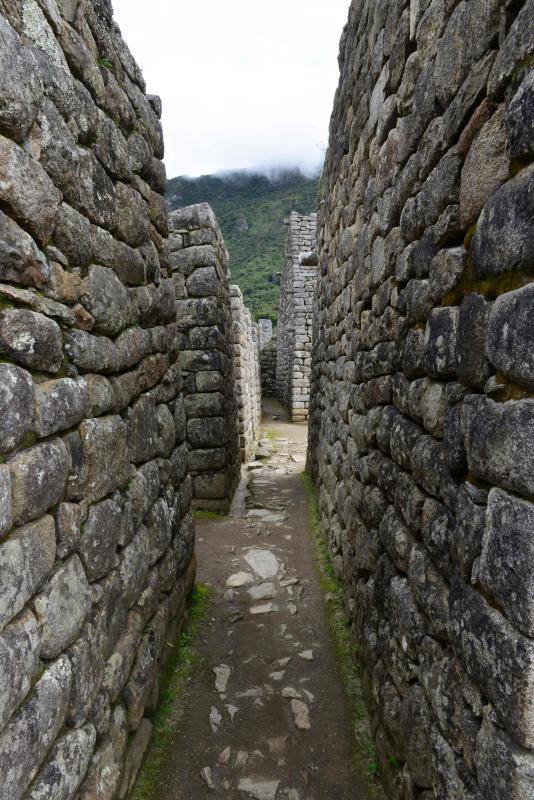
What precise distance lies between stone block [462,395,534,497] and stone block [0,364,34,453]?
1.33 meters

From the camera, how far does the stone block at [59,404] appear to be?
1471 mm

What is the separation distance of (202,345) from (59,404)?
14.2ft

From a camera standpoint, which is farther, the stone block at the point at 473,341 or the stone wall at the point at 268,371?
the stone wall at the point at 268,371

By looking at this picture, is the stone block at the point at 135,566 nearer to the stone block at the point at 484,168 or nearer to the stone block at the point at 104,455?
the stone block at the point at 104,455

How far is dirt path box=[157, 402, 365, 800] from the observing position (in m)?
2.27

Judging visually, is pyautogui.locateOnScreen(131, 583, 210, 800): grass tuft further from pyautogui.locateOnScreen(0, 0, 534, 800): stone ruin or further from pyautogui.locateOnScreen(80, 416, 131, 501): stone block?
pyautogui.locateOnScreen(80, 416, 131, 501): stone block

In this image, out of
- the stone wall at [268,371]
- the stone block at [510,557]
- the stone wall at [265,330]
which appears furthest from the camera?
the stone wall at [265,330]

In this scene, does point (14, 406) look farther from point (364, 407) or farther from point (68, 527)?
point (364, 407)

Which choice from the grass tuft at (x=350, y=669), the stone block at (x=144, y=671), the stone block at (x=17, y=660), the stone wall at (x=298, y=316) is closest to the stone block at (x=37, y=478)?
the stone block at (x=17, y=660)

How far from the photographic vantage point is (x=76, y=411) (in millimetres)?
1720

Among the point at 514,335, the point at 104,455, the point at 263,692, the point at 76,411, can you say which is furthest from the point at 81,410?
the point at 263,692

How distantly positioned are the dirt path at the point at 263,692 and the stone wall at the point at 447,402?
35cm

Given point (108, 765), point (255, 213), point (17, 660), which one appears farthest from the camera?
point (255, 213)

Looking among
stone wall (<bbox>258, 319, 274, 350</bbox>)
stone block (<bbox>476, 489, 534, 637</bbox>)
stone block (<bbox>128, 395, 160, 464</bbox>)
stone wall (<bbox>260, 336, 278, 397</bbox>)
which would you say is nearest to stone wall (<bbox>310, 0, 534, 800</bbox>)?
stone block (<bbox>476, 489, 534, 637</bbox>)
